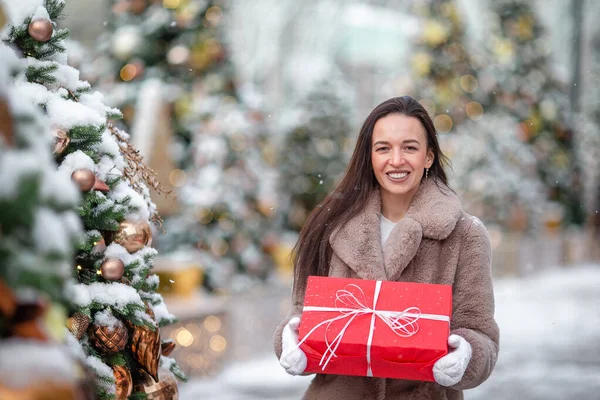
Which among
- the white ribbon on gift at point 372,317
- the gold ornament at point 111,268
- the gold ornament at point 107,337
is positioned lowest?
A: the gold ornament at point 107,337

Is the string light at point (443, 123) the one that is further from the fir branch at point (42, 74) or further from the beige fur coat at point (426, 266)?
the fir branch at point (42, 74)

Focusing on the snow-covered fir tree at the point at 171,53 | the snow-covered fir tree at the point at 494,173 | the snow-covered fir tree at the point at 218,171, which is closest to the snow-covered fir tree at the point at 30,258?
the snow-covered fir tree at the point at 218,171

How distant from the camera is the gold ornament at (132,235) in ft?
10.4

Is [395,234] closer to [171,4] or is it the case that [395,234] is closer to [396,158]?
[396,158]

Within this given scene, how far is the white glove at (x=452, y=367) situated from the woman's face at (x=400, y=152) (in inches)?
28.6

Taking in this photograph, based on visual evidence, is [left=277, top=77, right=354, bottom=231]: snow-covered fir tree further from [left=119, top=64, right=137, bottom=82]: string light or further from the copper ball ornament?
the copper ball ornament

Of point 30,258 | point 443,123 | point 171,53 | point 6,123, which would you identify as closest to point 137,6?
point 171,53

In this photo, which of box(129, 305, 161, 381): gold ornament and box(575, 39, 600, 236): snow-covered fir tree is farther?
box(575, 39, 600, 236): snow-covered fir tree

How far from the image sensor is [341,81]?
14891mm

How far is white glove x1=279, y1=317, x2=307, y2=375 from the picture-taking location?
2.97 m

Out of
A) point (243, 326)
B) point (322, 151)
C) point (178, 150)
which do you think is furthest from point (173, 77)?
point (322, 151)

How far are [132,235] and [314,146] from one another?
11111 millimetres

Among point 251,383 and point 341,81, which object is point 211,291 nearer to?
point 251,383

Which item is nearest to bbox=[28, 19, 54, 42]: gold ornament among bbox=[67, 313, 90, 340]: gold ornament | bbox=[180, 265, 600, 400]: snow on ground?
bbox=[67, 313, 90, 340]: gold ornament
